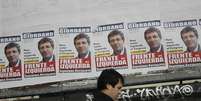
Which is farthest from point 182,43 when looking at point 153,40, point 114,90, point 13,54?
point 114,90

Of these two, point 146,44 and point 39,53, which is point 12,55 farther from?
point 146,44

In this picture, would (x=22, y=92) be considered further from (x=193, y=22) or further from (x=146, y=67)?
(x=193, y=22)

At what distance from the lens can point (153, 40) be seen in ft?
16.8

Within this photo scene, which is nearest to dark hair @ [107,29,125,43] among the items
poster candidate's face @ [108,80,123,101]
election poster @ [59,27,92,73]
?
election poster @ [59,27,92,73]

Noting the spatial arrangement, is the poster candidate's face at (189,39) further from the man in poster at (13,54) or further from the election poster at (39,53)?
the man in poster at (13,54)

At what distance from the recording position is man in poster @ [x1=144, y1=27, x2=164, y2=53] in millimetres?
5109

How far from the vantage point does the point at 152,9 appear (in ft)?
16.9

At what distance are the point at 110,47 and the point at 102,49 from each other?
0.08 meters

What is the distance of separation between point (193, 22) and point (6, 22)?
2006 millimetres

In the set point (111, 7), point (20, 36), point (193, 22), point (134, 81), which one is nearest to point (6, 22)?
point (20, 36)

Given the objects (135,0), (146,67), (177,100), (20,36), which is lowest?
(177,100)

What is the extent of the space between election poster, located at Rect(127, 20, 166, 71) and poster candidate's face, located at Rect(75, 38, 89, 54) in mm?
456

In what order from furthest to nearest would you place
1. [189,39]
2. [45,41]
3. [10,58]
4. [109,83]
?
[10,58] < [45,41] < [189,39] < [109,83]

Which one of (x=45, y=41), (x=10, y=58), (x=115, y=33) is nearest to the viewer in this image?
(x=115, y=33)
